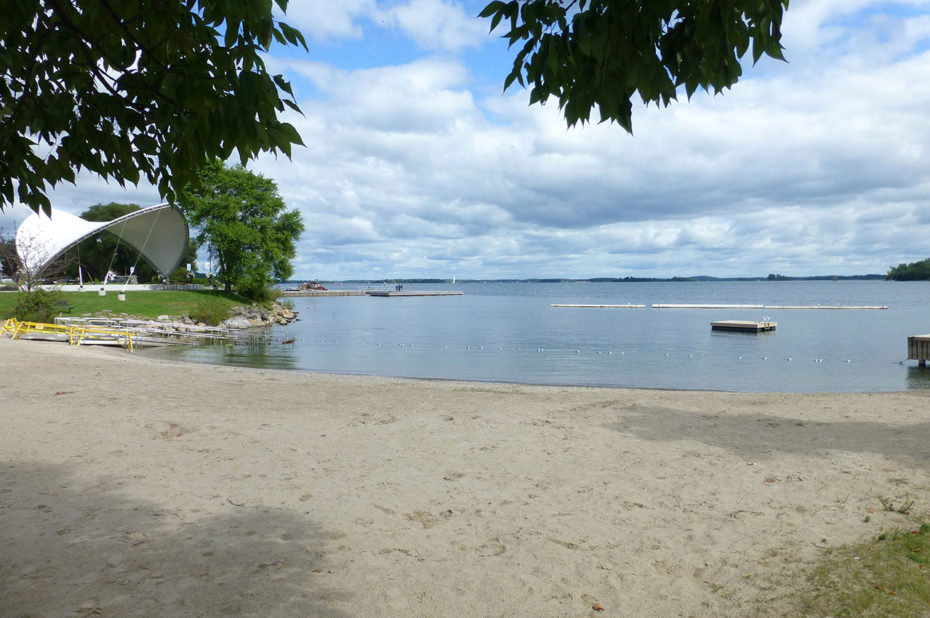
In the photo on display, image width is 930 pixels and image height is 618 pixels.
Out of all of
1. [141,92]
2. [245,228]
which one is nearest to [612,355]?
[141,92]

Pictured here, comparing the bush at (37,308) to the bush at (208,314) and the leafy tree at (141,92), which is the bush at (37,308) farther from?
the leafy tree at (141,92)

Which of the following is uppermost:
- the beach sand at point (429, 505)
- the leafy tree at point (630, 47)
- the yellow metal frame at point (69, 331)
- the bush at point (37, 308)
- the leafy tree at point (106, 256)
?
the leafy tree at point (106, 256)

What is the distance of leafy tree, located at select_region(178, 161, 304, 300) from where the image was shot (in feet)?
193

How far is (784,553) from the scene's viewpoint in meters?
5.03

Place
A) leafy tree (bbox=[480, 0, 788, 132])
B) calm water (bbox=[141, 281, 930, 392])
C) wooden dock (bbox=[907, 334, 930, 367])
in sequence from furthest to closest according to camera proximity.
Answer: wooden dock (bbox=[907, 334, 930, 367]) < calm water (bbox=[141, 281, 930, 392]) < leafy tree (bbox=[480, 0, 788, 132])

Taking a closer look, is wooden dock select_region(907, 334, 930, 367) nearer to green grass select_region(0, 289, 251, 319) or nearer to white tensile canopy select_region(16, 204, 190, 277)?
green grass select_region(0, 289, 251, 319)

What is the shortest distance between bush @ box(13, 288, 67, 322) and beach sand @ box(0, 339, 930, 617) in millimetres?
24607

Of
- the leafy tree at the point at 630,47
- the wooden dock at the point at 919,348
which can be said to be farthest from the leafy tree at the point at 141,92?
the wooden dock at the point at 919,348

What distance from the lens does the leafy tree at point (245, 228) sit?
5897 centimetres

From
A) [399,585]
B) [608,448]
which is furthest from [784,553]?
[608,448]

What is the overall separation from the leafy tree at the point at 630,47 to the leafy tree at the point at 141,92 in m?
1.17

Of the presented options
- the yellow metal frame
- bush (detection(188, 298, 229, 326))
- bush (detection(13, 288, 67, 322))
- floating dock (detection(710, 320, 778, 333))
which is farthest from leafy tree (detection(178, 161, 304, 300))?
floating dock (detection(710, 320, 778, 333))

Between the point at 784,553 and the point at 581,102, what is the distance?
4244 mm

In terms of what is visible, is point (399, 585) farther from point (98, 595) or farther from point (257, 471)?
point (257, 471)
